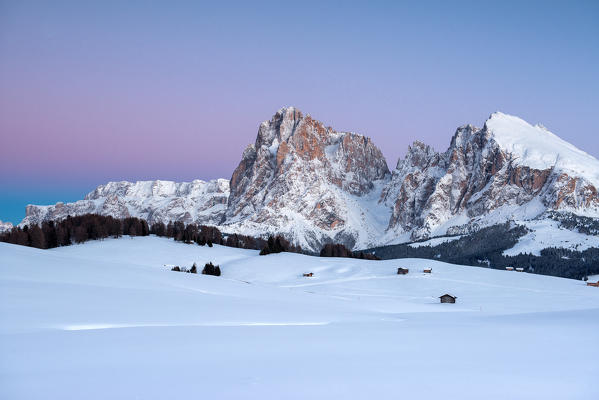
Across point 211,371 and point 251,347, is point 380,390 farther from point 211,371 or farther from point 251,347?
point 251,347

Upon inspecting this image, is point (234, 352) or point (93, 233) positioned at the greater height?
point (234, 352)

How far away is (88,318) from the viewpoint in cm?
1440

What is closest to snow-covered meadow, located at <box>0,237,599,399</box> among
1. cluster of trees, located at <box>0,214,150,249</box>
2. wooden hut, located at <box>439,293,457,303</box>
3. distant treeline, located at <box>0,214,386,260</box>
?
wooden hut, located at <box>439,293,457,303</box>

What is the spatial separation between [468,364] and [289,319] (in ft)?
31.6

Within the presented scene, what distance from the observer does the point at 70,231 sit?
3809 inches

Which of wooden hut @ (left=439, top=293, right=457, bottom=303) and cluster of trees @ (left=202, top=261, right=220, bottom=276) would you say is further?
cluster of trees @ (left=202, top=261, right=220, bottom=276)

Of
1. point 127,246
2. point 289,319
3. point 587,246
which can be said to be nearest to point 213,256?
point 127,246

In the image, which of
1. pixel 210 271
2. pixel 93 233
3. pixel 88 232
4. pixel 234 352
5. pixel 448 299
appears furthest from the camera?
pixel 88 232

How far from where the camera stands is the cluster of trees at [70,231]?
87.5 meters

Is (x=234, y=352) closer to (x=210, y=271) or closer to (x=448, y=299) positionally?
(x=448, y=299)

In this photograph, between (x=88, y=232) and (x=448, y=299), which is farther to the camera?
(x=88, y=232)

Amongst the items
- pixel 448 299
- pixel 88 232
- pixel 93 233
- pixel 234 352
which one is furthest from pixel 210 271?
pixel 234 352

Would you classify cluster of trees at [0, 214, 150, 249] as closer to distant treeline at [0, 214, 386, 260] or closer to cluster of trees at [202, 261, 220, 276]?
distant treeline at [0, 214, 386, 260]

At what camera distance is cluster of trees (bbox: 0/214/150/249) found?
Result: 3446 inches
